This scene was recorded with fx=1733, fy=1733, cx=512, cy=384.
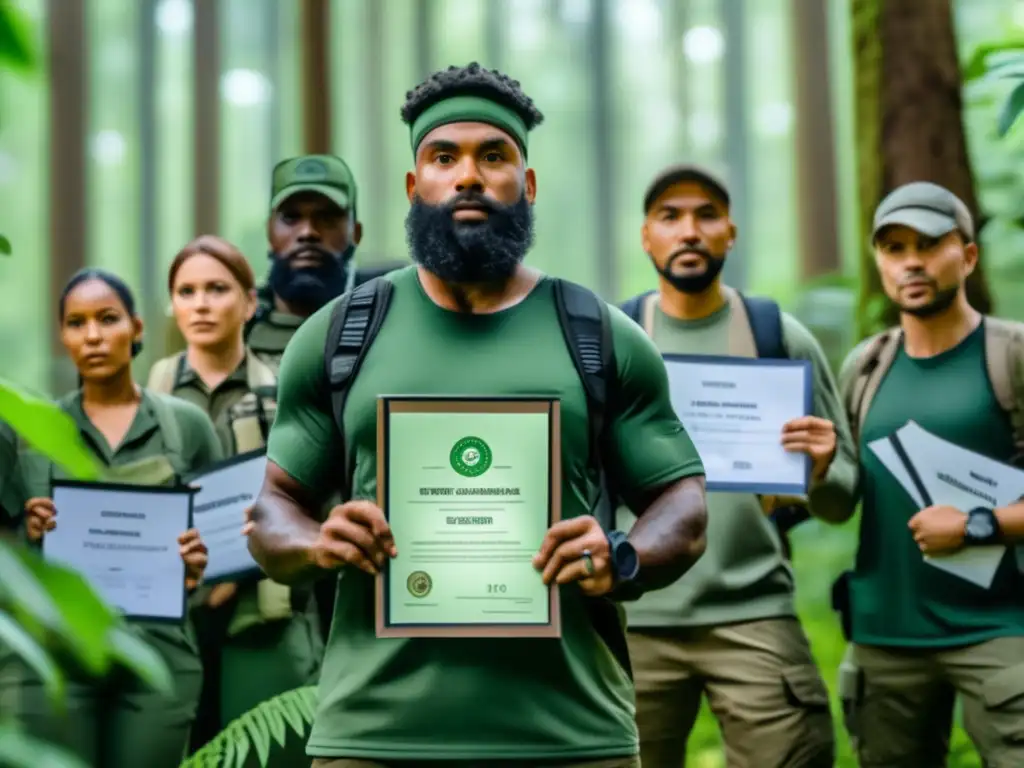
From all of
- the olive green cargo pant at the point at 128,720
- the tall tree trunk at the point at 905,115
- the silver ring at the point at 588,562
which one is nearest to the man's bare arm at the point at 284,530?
the silver ring at the point at 588,562

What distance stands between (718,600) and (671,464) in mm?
2150

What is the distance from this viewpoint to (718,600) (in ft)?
18.8

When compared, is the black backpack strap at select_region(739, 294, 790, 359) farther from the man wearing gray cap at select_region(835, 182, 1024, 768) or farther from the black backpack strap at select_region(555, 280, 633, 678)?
the black backpack strap at select_region(555, 280, 633, 678)

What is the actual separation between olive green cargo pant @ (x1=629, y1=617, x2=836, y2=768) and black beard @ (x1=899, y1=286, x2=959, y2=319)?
1121 mm

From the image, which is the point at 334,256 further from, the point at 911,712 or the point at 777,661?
the point at 911,712

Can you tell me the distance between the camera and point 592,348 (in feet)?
12.0

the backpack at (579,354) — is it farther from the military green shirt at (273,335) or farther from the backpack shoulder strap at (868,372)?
the military green shirt at (273,335)

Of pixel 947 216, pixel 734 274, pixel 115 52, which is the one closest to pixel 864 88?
→ pixel 947 216

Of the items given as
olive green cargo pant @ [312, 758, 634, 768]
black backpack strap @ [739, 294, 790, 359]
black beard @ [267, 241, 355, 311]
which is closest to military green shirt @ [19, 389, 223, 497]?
black beard @ [267, 241, 355, 311]

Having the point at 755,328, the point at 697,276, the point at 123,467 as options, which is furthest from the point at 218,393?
the point at 755,328

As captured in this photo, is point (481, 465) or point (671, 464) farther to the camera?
point (671, 464)

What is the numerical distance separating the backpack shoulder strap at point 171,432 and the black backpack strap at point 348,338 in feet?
7.69

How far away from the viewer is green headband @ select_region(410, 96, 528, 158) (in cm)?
376

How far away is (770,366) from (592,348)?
2004 mm
